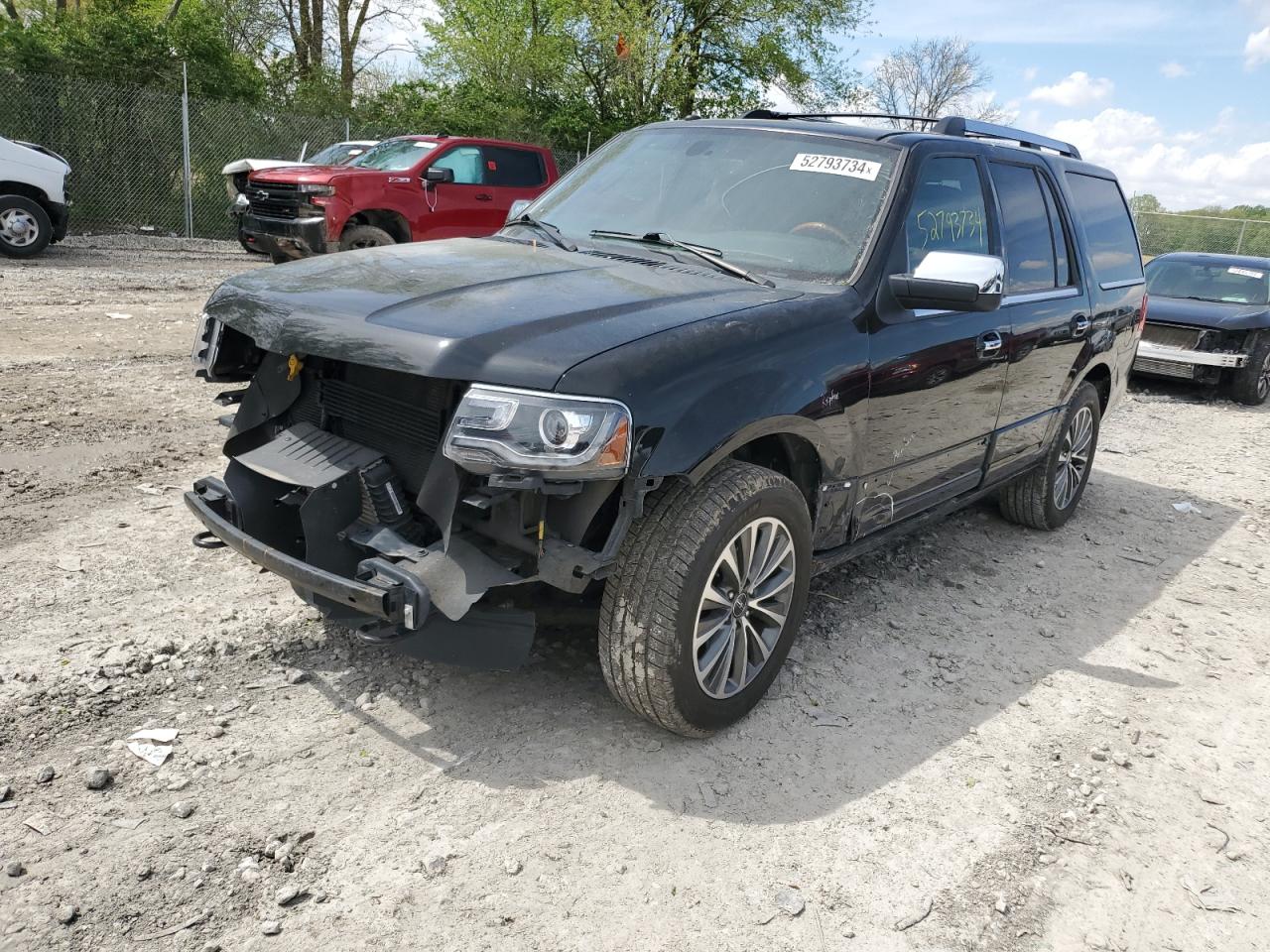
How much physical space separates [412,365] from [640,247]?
57.8 inches

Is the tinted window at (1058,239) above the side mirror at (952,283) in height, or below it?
above

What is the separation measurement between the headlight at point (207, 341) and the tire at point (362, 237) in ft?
30.9

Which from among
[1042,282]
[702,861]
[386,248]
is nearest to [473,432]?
[702,861]

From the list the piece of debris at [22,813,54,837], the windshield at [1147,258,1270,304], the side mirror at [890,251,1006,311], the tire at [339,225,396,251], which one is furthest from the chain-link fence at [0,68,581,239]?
the side mirror at [890,251,1006,311]

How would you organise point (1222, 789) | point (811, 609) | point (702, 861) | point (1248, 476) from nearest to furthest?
point (702, 861) → point (1222, 789) → point (811, 609) → point (1248, 476)

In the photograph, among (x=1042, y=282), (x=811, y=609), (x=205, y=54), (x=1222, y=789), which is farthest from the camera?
(x=205, y=54)

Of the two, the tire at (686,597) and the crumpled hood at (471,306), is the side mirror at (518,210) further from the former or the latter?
the tire at (686,597)

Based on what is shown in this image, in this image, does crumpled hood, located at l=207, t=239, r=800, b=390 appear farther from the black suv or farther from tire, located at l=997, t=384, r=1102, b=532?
tire, located at l=997, t=384, r=1102, b=532

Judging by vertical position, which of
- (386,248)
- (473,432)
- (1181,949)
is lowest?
(1181,949)

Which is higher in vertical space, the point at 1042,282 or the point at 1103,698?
the point at 1042,282

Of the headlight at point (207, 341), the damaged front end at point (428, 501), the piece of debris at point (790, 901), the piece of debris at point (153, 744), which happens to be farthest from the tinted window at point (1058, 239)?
the piece of debris at point (153, 744)

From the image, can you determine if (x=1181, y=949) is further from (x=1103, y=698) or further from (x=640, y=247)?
(x=640, y=247)

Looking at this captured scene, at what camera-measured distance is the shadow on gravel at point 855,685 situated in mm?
3160

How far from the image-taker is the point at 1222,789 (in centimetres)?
342
